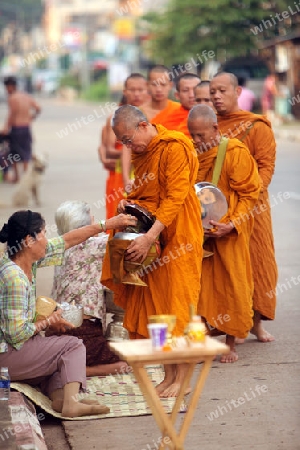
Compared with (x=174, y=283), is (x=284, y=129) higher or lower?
lower

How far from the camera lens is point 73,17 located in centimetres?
11694

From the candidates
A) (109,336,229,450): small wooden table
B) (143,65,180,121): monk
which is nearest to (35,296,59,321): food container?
(109,336,229,450): small wooden table

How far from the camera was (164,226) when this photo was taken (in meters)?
5.95

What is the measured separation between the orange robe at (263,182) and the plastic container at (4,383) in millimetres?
2282

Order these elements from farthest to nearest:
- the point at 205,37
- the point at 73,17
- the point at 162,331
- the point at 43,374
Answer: the point at 73,17 → the point at 205,37 → the point at 43,374 → the point at 162,331

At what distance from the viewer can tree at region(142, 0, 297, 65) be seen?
36.5 meters

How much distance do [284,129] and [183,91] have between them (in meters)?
20.6

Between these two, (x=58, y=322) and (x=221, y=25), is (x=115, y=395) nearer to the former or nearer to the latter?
(x=58, y=322)

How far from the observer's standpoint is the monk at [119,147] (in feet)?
30.2

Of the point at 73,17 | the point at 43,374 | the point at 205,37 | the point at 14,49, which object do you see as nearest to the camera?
the point at 43,374

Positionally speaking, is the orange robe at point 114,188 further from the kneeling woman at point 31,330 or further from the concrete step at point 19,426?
the concrete step at point 19,426

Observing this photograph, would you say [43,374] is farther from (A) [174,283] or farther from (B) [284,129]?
(B) [284,129]

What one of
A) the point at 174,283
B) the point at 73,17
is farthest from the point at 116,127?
the point at 73,17

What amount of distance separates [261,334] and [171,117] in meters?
2.18
